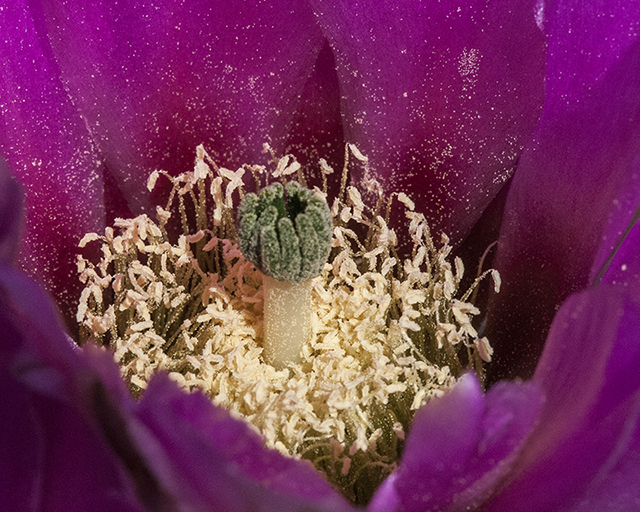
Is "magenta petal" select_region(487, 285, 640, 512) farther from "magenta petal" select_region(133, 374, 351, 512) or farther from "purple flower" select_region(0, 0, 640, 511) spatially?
"magenta petal" select_region(133, 374, 351, 512)

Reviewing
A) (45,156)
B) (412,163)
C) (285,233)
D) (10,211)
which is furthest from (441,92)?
(10,211)

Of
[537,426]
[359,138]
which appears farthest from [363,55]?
[537,426]

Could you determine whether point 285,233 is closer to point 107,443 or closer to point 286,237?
point 286,237

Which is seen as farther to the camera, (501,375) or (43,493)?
(501,375)

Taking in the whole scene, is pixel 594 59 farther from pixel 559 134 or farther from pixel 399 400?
pixel 399 400

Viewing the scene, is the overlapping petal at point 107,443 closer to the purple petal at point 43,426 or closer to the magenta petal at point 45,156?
the purple petal at point 43,426

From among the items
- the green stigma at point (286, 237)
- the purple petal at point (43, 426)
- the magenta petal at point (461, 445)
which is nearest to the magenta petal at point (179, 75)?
the green stigma at point (286, 237)
